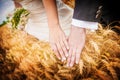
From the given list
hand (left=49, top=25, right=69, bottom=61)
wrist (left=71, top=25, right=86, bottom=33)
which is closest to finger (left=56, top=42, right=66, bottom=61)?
hand (left=49, top=25, right=69, bottom=61)

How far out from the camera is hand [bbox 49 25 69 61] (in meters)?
1.61

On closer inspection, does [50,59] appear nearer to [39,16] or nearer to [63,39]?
[63,39]

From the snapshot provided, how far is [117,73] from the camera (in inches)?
60.0

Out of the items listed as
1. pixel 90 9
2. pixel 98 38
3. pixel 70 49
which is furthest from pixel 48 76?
pixel 90 9

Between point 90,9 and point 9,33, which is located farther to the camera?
point 9,33

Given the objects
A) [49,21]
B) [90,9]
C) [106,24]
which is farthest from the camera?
[49,21]

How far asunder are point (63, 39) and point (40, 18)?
Result: 0.86 ft

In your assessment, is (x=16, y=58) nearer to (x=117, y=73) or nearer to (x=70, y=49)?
(x=70, y=49)

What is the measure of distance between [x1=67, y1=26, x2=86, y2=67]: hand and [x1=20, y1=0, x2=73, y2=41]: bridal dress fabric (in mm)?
75

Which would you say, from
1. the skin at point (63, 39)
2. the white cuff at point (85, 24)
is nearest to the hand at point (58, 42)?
the skin at point (63, 39)

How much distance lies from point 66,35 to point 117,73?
1.07 feet

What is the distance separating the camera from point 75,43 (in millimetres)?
1562

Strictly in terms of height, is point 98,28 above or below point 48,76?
above

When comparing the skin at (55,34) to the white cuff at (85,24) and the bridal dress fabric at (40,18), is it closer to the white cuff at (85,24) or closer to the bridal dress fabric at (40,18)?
the bridal dress fabric at (40,18)
